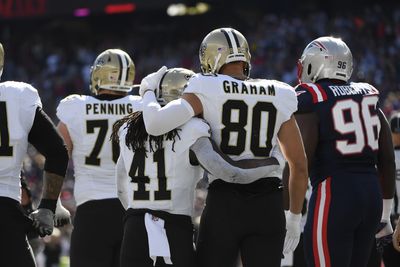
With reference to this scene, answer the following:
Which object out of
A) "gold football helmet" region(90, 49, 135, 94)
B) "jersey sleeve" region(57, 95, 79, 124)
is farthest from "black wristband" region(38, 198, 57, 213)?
"gold football helmet" region(90, 49, 135, 94)

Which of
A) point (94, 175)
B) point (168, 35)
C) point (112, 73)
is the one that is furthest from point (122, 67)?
point (168, 35)

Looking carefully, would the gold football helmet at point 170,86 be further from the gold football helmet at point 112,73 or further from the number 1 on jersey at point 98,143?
the gold football helmet at point 112,73

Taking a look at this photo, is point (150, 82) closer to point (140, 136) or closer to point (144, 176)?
point (140, 136)

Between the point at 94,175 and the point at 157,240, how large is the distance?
147 centimetres

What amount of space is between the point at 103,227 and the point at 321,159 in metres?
1.50

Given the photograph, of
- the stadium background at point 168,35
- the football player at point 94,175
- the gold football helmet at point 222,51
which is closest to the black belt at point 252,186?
the gold football helmet at point 222,51

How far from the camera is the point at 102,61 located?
6730 mm

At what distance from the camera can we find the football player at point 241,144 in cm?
489

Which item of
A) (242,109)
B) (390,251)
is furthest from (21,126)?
(390,251)

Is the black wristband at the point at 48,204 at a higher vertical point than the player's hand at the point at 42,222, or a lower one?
higher

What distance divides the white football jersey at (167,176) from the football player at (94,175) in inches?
48.2

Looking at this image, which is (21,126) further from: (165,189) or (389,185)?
(389,185)

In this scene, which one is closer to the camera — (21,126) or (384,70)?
(21,126)

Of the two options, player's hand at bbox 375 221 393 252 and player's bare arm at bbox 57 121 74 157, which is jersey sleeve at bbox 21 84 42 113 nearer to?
player's bare arm at bbox 57 121 74 157
